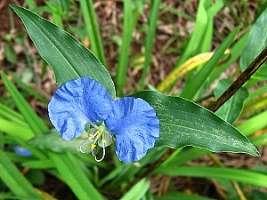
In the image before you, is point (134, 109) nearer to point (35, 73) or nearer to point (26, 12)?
point (26, 12)

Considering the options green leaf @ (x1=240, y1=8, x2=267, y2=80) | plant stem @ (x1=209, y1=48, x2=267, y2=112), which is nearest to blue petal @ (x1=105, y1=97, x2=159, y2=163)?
plant stem @ (x1=209, y1=48, x2=267, y2=112)

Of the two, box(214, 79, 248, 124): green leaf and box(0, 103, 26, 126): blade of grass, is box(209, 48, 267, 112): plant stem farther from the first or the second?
box(0, 103, 26, 126): blade of grass

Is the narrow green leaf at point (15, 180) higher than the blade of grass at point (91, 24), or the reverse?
the blade of grass at point (91, 24)

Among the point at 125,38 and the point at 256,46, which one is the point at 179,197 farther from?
the point at 256,46

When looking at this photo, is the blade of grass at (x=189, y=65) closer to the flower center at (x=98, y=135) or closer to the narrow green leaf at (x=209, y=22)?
the narrow green leaf at (x=209, y=22)

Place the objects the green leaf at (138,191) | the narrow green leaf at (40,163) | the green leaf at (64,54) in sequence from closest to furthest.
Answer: the green leaf at (64,54)
the green leaf at (138,191)
the narrow green leaf at (40,163)

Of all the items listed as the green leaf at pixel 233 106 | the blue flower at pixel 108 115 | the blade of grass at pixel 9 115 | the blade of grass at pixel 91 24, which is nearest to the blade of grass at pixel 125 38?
the blade of grass at pixel 91 24
